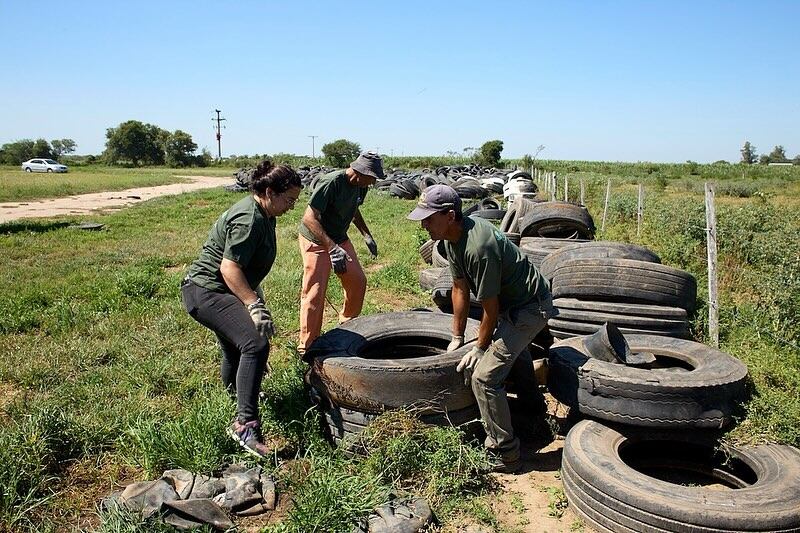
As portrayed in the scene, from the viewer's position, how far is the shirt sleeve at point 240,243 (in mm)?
3578

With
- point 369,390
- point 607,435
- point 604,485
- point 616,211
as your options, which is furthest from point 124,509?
point 616,211

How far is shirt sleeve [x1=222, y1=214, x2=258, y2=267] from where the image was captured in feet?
11.7

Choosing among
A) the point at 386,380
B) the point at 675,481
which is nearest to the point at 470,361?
the point at 386,380

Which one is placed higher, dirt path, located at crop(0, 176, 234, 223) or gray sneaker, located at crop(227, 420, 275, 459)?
dirt path, located at crop(0, 176, 234, 223)

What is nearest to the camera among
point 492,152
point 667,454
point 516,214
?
point 667,454

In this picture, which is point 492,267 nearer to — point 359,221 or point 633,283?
point 633,283

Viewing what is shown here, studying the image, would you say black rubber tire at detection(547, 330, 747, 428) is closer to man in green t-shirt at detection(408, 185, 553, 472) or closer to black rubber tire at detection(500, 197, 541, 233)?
man in green t-shirt at detection(408, 185, 553, 472)

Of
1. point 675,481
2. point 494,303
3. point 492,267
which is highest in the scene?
point 492,267

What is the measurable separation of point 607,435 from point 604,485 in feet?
1.86

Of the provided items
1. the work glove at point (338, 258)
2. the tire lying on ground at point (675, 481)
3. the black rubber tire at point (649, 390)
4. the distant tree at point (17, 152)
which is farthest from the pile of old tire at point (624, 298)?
the distant tree at point (17, 152)

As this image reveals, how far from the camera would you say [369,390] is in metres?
3.61

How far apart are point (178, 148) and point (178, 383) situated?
7675 cm

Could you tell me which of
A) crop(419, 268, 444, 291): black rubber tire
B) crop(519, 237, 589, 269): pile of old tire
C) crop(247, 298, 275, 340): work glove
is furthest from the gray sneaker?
crop(519, 237, 589, 269): pile of old tire

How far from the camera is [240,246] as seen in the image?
11.7 ft
